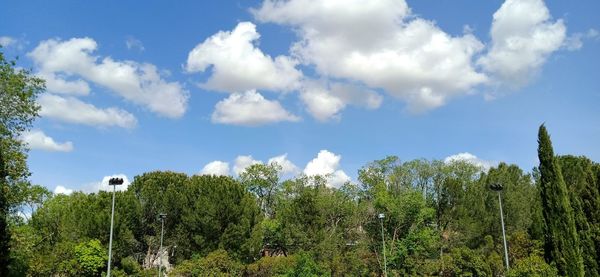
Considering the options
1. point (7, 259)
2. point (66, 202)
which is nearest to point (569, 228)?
point (7, 259)

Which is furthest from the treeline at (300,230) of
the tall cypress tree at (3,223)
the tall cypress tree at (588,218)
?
the tall cypress tree at (3,223)

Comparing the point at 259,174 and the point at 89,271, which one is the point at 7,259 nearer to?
the point at 89,271

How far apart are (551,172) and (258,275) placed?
79.8 feet

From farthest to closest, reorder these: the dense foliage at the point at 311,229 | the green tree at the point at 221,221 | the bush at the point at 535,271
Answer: the green tree at the point at 221,221
the dense foliage at the point at 311,229
the bush at the point at 535,271

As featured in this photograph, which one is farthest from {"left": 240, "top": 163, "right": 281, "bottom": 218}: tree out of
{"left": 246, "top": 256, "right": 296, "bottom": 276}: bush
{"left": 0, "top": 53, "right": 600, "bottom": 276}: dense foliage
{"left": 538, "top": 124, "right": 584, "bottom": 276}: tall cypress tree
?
{"left": 538, "top": 124, "right": 584, "bottom": 276}: tall cypress tree

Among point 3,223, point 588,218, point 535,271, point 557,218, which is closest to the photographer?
point 3,223

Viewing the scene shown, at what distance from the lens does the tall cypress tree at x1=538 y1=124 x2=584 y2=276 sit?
28.0 metres

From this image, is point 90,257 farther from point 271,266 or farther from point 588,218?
point 588,218

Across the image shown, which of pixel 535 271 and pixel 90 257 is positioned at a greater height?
pixel 90 257

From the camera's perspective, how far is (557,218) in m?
28.9

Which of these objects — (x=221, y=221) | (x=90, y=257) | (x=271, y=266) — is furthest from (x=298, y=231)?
(x=90, y=257)

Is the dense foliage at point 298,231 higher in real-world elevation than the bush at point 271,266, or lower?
higher

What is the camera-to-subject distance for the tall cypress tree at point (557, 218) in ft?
91.7

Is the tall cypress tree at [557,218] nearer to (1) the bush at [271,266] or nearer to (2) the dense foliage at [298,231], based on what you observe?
(2) the dense foliage at [298,231]
